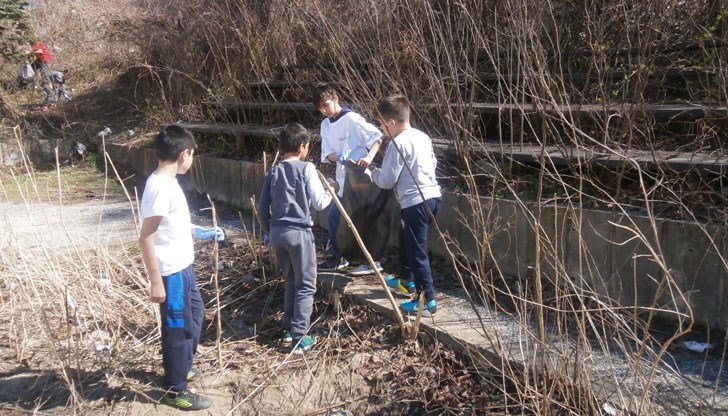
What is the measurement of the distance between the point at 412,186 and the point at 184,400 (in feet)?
6.39

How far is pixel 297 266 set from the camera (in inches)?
168

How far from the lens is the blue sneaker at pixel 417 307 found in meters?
4.38

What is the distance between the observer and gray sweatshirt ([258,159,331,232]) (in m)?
4.23

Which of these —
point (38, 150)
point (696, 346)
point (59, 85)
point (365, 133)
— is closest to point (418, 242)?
point (365, 133)

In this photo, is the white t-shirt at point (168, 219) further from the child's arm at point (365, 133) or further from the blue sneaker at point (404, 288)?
the child's arm at point (365, 133)

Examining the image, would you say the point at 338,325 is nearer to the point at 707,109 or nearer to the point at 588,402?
the point at 588,402

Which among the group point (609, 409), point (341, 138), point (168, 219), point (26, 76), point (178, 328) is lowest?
point (609, 409)

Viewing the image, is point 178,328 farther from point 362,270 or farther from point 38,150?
point 38,150

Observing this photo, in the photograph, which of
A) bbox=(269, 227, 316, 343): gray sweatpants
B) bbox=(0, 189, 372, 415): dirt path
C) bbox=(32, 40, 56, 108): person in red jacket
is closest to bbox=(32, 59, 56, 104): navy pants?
bbox=(32, 40, 56, 108): person in red jacket

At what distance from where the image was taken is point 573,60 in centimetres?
674

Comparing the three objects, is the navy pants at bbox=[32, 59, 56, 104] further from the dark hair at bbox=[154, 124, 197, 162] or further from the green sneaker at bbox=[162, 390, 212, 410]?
the green sneaker at bbox=[162, 390, 212, 410]

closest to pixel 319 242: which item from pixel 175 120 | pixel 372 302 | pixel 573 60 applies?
pixel 372 302

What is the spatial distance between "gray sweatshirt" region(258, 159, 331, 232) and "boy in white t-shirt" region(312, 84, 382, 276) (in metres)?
0.71

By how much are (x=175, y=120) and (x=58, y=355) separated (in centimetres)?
835
